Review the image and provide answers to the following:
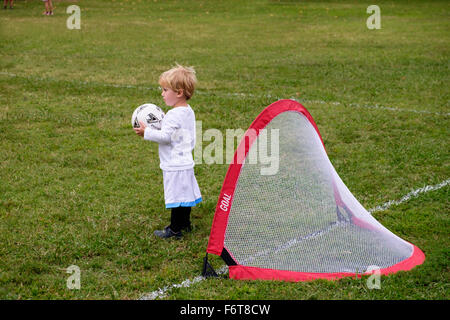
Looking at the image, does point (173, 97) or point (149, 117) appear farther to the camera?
point (149, 117)

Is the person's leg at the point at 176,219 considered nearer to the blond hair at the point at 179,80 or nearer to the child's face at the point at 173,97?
the child's face at the point at 173,97

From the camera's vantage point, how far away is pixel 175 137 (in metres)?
4.42

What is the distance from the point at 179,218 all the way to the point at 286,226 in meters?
1.08

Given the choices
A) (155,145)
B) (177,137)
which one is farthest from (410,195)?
(155,145)

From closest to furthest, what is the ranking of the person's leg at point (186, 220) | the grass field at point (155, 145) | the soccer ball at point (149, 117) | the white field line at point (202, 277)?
the white field line at point (202, 277)
the grass field at point (155, 145)
the soccer ball at point (149, 117)
the person's leg at point (186, 220)

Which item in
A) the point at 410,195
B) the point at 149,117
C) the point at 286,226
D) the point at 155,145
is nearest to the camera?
the point at 286,226

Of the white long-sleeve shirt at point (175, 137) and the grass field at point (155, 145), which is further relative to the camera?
the white long-sleeve shirt at point (175, 137)

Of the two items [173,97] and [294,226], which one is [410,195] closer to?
[294,226]

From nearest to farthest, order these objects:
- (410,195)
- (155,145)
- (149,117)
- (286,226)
Result: (286,226)
(149,117)
(410,195)
(155,145)

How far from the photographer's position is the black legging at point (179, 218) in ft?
15.0

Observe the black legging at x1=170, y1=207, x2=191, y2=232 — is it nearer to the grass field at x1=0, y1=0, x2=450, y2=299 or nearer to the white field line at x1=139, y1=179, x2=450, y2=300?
the grass field at x1=0, y1=0, x2=450, y2=299

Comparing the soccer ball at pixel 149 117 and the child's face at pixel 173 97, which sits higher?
the child's face at pixel 173 97

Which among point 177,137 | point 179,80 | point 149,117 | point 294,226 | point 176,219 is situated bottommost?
point 176,219

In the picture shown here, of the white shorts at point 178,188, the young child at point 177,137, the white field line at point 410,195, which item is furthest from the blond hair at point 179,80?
the white field line at point 410,195
